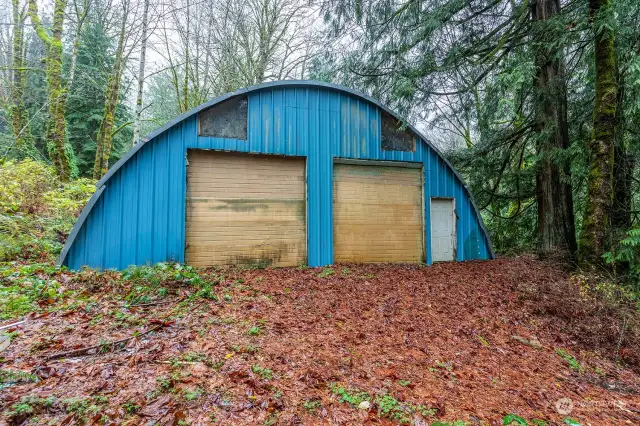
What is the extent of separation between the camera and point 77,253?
5.22m

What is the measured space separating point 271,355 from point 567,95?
849 cm

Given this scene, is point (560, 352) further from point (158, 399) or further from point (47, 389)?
point (47, 389)

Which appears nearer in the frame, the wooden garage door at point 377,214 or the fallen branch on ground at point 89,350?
the fallen branch on ground at point 89,350

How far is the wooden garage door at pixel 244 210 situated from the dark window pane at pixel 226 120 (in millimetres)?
428

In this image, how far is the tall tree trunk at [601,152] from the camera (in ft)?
17.3

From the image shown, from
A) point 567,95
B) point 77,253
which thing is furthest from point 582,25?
point 77,253

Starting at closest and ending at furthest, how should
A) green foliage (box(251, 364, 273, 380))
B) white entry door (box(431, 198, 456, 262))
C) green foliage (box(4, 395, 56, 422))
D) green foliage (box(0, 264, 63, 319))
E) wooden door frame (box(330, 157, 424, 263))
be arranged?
green foliage (box(4, 395, 56, 422)) → green foliage (box(251, 364, 273, 380)) → green foliage (box(0, 264, 63, 319)) → wooden door frame (box(330, 157, 424, 263)) → white entry door (box(431, 198, 456, 262))

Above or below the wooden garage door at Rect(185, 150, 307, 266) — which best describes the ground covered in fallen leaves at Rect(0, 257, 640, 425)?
below

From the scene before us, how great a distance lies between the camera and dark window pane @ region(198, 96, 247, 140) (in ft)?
20.8

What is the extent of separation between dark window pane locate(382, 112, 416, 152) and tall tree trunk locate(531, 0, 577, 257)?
2.85 meters

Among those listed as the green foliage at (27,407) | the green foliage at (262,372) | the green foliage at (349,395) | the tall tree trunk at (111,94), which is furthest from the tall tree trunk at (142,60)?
the green foliage at (349,395)

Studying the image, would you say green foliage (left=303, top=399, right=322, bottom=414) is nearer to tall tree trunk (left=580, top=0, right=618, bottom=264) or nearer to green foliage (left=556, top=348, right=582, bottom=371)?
green foliage (left=556, top=348, right=582, bottom=371)

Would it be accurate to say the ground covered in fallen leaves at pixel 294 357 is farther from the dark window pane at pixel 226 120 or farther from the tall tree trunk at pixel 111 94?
the tall tree trunk at pixel 111 94

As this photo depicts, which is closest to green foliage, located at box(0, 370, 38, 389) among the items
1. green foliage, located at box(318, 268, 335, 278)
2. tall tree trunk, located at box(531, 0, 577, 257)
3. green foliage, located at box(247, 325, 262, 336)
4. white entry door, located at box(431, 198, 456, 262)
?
green foliage, located at box(247, 325, 262, 336)
